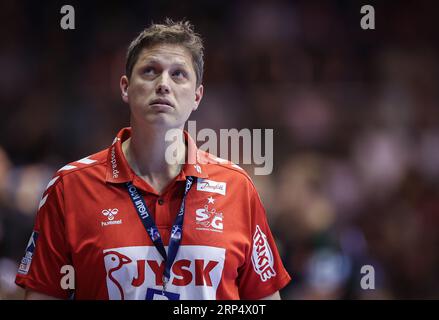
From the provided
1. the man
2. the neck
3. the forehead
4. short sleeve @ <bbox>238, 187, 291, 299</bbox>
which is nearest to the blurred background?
short sleeve @ <bbox>238, 187, 291, 299</bbox>

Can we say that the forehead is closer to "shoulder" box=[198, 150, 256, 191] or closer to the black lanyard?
"shoulder" box=[198, 150, 256, 191]

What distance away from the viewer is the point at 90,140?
7.70 meters

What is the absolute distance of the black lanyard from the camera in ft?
10.8

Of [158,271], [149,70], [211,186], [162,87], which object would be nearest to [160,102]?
[162,87]

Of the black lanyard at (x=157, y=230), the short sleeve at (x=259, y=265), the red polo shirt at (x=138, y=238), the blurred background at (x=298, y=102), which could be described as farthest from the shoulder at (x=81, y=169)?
→ the blurred background at (x=298, y=102)

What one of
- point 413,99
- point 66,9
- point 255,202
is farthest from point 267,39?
point 255,202

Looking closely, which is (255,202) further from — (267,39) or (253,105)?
(267,39)

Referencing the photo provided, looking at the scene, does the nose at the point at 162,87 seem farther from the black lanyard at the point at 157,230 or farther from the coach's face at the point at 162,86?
the black lanyard at the point at 157,230

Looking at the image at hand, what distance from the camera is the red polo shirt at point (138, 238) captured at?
3295 mm

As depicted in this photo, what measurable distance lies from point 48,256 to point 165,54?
119 centimetres

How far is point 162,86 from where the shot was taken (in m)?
3.54

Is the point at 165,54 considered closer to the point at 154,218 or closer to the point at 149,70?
the point at 149,70

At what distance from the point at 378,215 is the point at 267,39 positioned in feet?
8.55

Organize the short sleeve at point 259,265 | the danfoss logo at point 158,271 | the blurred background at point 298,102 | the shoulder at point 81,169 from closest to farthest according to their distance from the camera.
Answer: the danfoss logo at point 158,271, the shoulder at point 81,169, the short sleeve at point 259,265, the blurred background at point 298,102
